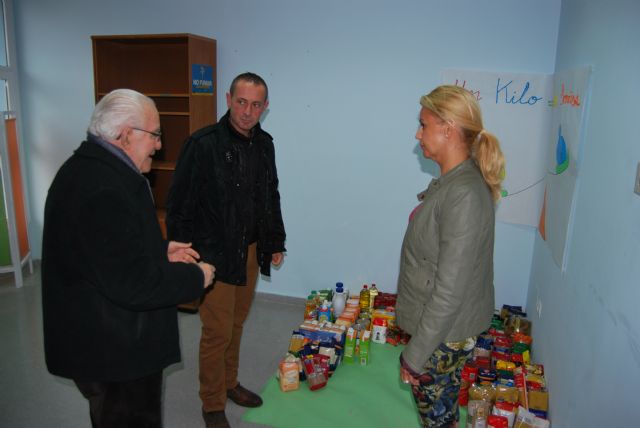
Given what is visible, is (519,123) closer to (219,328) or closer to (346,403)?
(346,403)

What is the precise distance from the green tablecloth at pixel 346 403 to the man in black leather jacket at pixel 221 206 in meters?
0.32

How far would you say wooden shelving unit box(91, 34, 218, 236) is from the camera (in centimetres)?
324

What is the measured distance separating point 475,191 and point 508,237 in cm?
193

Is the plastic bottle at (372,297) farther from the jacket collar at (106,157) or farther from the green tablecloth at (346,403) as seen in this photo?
the jacket collar at (106,157)

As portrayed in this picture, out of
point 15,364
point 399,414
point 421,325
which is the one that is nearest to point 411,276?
point 421,325

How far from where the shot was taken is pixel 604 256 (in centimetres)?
150

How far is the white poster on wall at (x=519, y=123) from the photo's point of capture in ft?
9.33

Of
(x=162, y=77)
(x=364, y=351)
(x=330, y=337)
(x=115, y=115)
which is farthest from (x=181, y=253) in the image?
(x=162, y=77)

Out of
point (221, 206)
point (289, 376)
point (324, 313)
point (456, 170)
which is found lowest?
point (289, 376)

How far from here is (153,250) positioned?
1.26 m

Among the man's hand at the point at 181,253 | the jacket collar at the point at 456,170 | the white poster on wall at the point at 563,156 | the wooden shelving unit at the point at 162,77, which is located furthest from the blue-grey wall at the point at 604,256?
the wooden shelving unit at the point at 162,77

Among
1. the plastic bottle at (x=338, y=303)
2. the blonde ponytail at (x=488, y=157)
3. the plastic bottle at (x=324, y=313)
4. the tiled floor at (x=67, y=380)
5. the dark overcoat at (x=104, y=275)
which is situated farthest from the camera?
the plastic bottle at (x=338, y=303)

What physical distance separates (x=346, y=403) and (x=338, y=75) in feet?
6.76

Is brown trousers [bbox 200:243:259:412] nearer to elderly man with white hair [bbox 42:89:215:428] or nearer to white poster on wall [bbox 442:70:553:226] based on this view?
elderly man with white hair [bbox 42:89:215:428]
